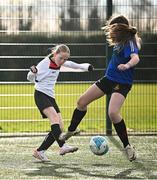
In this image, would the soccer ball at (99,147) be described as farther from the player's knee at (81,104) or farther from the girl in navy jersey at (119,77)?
the player's knee at (81,104)

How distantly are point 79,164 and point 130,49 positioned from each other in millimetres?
1678

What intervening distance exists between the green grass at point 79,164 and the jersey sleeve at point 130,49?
58.2 inches

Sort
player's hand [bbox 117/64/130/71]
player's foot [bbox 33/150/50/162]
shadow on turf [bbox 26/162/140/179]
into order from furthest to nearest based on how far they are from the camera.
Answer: player's foot [bbox 33/150/50/162], player's hand [bbox 117/64/130/71], shadow on turf [bbox 26/162/140/179]

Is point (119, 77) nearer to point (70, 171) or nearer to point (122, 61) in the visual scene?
point (122, 61)

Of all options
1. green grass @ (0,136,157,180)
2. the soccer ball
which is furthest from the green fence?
the soccer ball

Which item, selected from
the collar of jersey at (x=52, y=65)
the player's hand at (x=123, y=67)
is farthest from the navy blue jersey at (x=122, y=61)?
the collar of jersey at (x=52, y=65)

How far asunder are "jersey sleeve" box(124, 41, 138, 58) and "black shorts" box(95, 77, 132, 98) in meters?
0.40

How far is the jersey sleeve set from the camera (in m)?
8.23

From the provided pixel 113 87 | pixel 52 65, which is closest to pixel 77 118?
pixel 113 87

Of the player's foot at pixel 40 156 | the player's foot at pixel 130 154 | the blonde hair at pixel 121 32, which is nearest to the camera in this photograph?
the player's foot at pixel 130 154

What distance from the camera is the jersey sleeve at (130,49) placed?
27.0 ft

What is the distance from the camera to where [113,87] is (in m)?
8.38

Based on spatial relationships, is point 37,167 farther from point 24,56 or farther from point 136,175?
point 24,56

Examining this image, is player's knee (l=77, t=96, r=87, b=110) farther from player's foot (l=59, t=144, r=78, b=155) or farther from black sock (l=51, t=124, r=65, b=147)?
player's foot (l=59, t=144, r=78, b=155)
